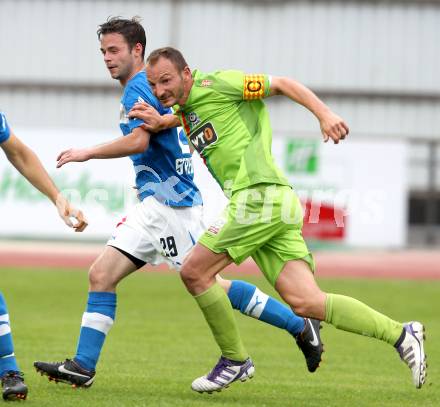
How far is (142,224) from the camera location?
297 inches

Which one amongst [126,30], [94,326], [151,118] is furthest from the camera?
[126,30]

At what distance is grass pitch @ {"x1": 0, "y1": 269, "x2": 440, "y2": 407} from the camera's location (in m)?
7.07

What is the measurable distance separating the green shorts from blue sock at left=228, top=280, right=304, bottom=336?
2.75 feet

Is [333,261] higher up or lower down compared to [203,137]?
lower down

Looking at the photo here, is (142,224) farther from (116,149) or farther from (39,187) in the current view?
(39,187)

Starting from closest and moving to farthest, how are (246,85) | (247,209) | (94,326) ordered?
(247,209) < (246,85) < (94,326)

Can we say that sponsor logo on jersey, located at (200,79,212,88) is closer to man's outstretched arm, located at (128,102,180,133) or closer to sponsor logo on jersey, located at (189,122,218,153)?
sponsor logo on jersey, located at (189,122,218,153)

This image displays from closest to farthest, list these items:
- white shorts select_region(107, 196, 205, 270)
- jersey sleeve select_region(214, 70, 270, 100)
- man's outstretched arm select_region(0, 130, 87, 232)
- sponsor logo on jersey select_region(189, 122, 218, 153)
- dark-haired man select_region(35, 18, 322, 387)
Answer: man's outstretched arm select_region(0, 130, 87, 232)
jersey sleeve select_region(214, 70, 270, 100)
sponsor logo on jersey select_region(189, 122, 218, 153)
dark-haired man select_region(35, 18, 322, 387)
white shorts select_region(107, 196, 205, 270)

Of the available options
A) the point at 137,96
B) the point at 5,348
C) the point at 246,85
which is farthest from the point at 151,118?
the point at 5,348

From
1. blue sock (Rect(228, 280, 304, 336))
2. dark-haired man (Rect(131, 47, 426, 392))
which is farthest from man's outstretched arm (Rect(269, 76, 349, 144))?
blue sock (Rect(228, 280, 304, 336))

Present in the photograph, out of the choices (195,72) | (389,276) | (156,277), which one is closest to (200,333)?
(195,72)

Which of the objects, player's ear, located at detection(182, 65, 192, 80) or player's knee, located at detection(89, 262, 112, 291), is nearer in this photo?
player's ear, located at detection(182, 65, 192, 80)

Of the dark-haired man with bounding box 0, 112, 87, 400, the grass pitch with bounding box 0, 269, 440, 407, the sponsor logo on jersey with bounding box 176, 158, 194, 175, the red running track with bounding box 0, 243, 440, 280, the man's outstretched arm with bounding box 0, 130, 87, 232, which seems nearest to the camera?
the dark-haired man with bounding box 0, 112, 87, 400

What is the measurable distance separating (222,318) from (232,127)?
120 cm
